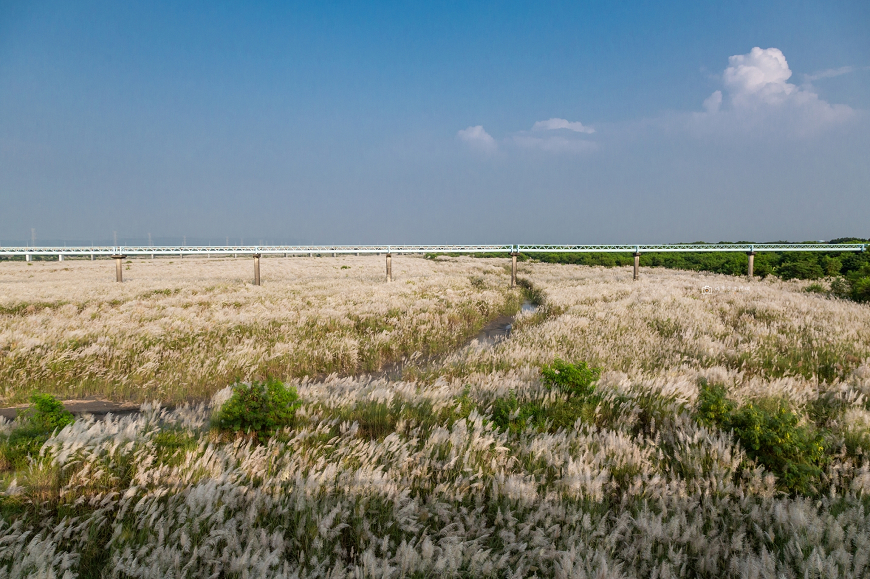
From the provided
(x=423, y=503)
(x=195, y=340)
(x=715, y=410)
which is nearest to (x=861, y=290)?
(x=715, y=410)

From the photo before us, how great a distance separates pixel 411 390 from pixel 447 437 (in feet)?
5.60

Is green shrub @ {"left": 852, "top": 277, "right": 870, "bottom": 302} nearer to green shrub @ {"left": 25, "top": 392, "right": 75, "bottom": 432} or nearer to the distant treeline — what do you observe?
the distant treeline

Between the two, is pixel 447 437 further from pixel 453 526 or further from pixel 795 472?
pixel 795 472

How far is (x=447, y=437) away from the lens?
4.04 metres

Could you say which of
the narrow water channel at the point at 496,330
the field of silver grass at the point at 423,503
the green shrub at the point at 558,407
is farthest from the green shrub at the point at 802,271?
the green shrub at the point at 558,407

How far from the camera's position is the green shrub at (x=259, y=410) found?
4.32m

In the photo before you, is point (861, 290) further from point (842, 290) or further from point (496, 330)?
point (496, 330)

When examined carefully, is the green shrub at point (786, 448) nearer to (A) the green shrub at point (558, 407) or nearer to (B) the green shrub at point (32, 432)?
(A) the green shrub at point (558, 407)

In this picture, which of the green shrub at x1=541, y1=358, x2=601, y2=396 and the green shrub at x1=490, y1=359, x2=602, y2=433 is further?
the green shrub at x1=541, y1=358, x2=601, y2=396

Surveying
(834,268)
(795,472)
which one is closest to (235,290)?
(795,472)

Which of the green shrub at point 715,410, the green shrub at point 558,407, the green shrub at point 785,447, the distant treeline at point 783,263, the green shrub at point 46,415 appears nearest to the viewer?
the green shrub at point 785,447

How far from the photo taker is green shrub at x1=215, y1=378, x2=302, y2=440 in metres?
4.32

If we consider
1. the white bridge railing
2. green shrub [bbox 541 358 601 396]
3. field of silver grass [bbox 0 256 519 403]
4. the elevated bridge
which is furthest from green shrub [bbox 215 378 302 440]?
the white bridge railing

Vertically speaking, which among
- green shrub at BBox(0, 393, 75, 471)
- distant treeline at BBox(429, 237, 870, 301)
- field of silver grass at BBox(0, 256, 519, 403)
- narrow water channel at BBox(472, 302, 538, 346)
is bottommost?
narrow water channel at BBox(472, 302, 538, 346)
